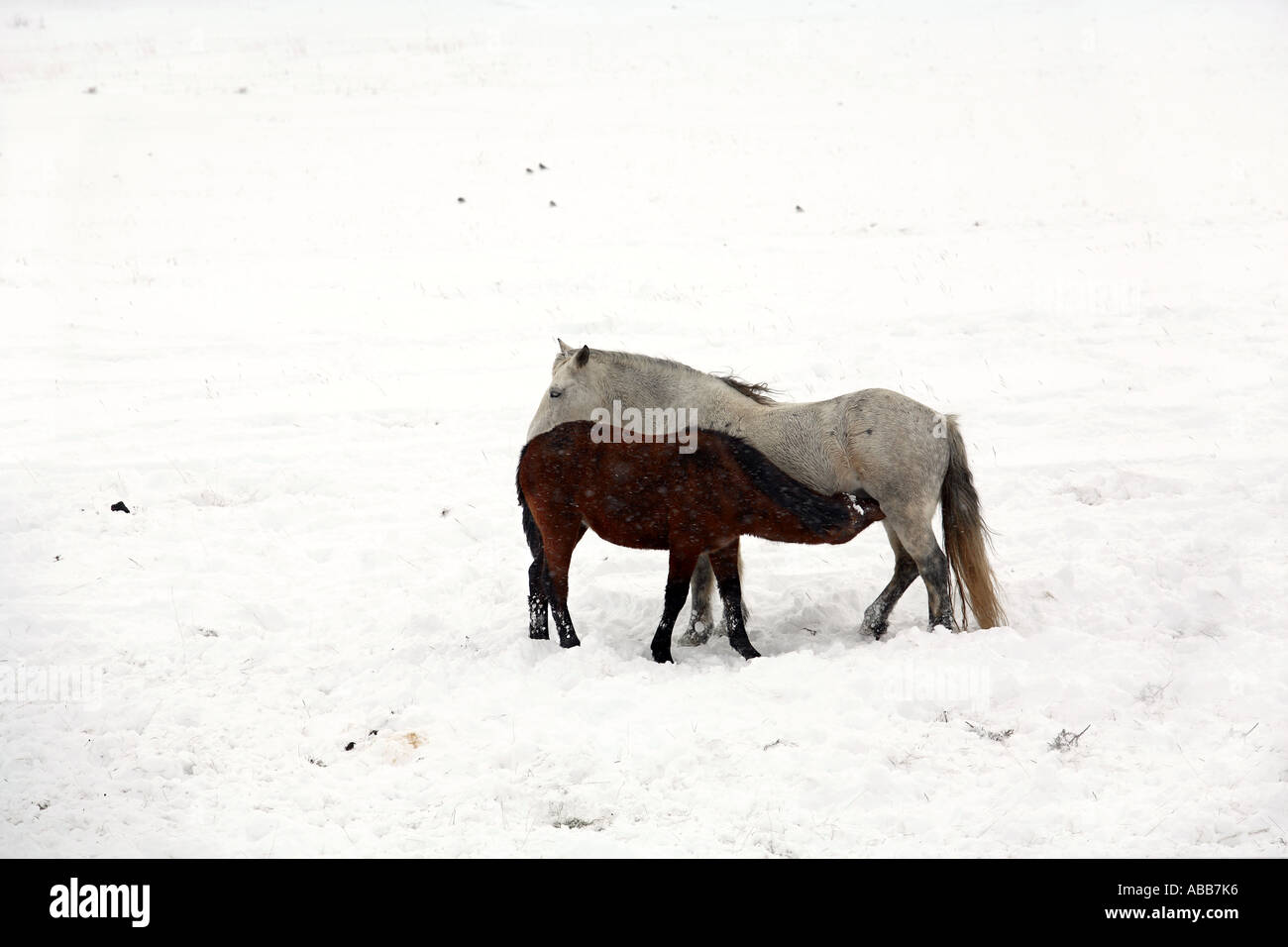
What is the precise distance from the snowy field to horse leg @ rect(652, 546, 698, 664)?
A: 8.0 inches

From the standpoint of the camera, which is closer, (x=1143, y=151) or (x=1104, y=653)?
(x=1104, y=653)

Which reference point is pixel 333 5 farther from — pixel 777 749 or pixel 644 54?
pixel 777 749

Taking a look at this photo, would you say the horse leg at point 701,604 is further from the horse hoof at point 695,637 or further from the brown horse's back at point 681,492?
the brown horse's back at point 681,492

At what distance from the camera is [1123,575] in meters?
7.45

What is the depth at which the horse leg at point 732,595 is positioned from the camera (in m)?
6.77

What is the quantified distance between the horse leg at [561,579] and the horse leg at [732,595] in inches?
36.3

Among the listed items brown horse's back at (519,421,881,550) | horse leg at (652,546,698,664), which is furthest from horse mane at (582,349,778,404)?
horse leg at (652,546,698,664)

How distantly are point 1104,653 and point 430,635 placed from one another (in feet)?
13.6

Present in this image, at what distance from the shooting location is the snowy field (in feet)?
16.9

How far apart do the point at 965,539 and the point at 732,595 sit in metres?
1.55

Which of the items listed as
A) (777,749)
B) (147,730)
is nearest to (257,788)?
(147,730)

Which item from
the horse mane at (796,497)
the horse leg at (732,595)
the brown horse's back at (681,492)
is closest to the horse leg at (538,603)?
the brown horse's back at (681,492)

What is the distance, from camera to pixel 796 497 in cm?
673
